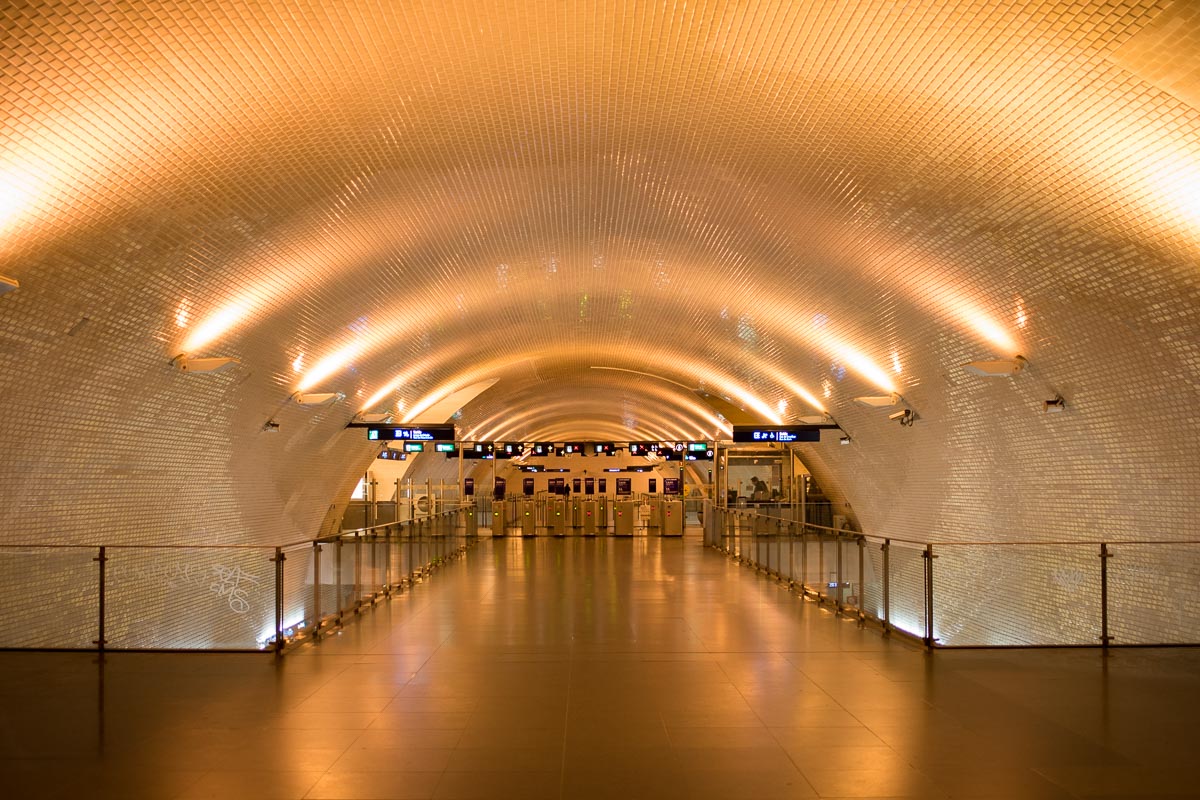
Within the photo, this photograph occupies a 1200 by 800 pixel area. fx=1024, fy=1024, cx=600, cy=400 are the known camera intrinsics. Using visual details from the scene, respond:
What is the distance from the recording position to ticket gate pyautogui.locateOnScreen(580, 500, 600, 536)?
3064cm

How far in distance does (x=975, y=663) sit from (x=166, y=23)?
7.66 metres

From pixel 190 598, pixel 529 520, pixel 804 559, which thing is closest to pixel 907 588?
pixel 804 559

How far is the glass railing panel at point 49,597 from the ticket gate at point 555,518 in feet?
68.4

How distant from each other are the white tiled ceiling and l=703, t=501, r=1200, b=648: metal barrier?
142cm

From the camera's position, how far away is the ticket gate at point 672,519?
29172 mm

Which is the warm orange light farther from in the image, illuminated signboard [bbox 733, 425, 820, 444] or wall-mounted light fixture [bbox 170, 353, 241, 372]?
illuminated signboard [bbox 733, 425, 820, 444]

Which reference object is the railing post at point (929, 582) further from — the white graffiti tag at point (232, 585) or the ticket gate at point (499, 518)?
the ticket gate at point (499, 518)

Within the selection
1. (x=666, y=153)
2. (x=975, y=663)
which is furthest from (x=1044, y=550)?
(x=666, y=153)

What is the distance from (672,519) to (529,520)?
408 cm

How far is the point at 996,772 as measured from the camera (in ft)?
17.9

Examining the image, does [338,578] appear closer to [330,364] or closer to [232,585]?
[232,585]

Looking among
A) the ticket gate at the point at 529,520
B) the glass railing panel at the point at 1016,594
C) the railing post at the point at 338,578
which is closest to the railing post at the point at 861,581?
the glass railing panel at the point at 1016,594

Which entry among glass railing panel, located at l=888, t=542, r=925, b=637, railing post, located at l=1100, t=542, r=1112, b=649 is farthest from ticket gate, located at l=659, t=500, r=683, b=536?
railing post, located at l=1100, t=542, r=1112, b=649

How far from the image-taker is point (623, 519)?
96.6 feet
